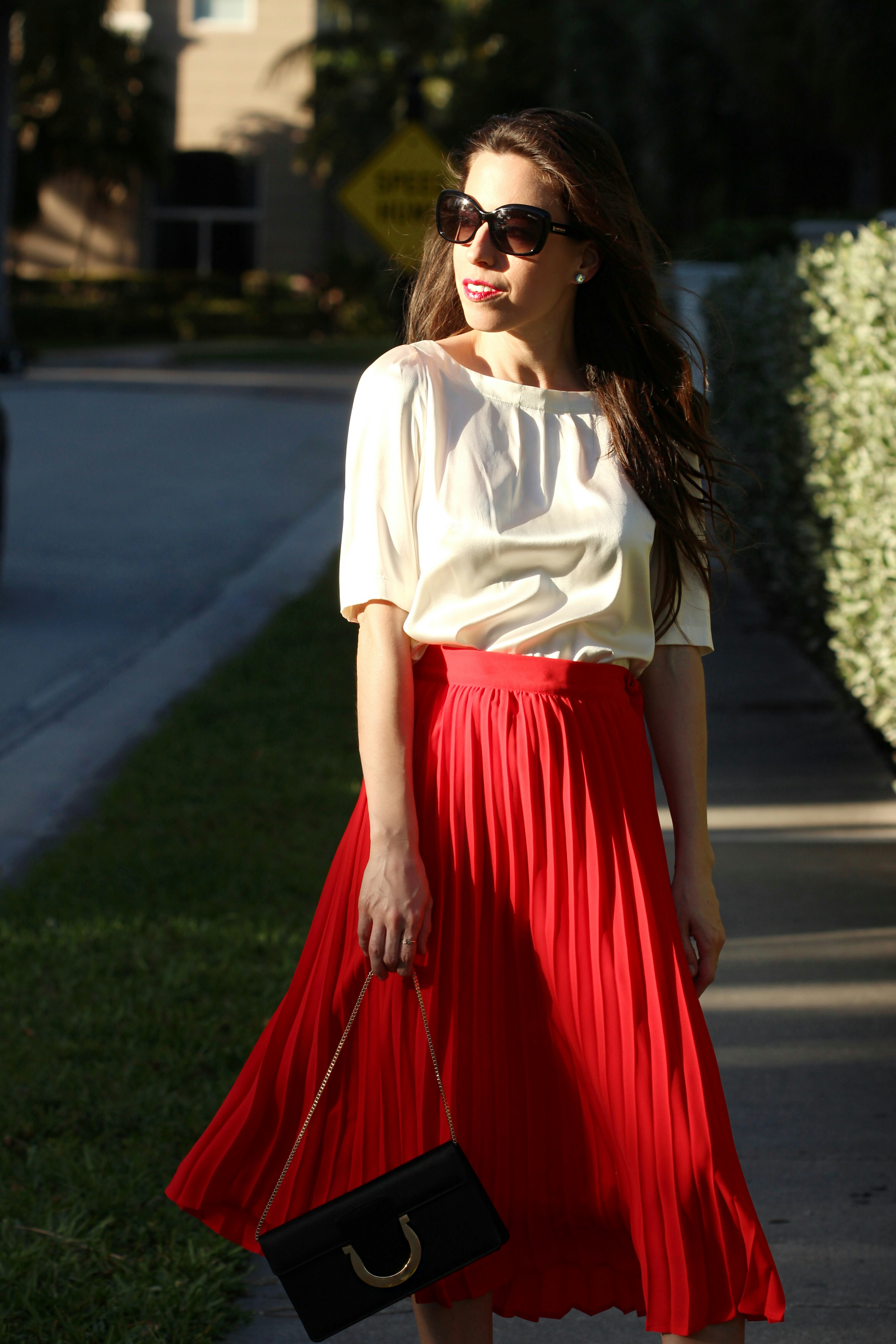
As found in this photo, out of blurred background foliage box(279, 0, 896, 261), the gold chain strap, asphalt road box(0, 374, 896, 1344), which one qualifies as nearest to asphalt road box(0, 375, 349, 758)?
asphalt road box(0, 374, 896, 1344)

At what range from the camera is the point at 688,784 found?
2264mm

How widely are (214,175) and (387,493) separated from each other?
50985mm

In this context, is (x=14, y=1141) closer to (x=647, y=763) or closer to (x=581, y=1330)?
(x=581, y=1330)

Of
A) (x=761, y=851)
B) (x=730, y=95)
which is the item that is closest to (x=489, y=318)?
(x=761, y=851)

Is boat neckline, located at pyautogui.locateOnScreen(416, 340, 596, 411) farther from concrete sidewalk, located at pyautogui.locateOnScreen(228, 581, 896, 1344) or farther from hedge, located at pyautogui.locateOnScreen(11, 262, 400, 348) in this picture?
hedge, located at pyautogui.locateOnScreen(11, 262, 400, 348)

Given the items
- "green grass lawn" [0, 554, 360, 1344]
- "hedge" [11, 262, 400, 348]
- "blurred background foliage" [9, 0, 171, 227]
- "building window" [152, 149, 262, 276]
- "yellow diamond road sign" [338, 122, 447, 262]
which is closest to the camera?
"green grass lawn" [0, 554, 360, 1344]

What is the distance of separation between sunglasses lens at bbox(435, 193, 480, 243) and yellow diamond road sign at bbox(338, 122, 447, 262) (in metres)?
10.1

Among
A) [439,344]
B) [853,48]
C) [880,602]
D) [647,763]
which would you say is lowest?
[880,602]

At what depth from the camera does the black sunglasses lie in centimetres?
209

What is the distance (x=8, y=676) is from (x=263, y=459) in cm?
1053

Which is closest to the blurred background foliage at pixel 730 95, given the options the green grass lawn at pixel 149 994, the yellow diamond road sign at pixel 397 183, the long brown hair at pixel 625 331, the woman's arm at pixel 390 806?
the yellow diamond road sign at pixel 397 183

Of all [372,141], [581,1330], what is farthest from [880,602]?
[372,141]

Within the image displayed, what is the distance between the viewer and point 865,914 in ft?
15.4

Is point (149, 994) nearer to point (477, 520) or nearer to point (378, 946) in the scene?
point (378, 946)
